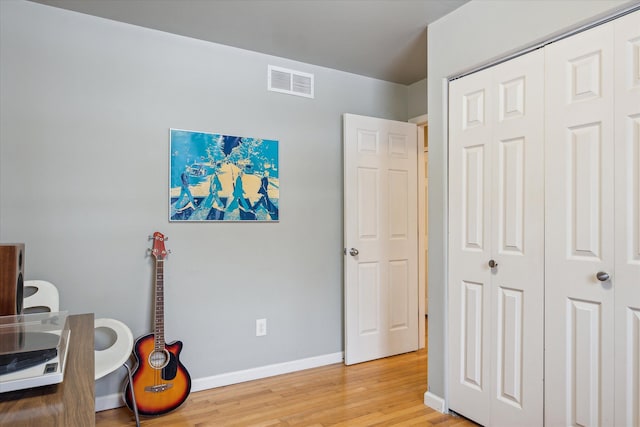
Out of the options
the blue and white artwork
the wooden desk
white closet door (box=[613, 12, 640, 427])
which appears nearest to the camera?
the wooden desk

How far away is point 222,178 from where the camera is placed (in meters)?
2.88

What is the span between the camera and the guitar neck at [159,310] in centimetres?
251

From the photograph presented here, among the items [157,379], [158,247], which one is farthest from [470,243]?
[157,379]

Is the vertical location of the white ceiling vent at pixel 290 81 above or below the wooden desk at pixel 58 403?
above

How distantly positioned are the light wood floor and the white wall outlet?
1.09ft

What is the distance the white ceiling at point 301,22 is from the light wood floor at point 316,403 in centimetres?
242

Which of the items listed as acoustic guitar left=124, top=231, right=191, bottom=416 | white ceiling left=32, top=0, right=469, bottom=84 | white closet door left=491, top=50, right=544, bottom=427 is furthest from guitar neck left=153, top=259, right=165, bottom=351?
white closet door left=491, top=50, right=544, bottom=427

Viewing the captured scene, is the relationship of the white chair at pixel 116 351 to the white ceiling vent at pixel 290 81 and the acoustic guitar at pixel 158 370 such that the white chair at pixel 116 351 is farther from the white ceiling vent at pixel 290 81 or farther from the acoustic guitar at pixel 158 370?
the white ceiling vent at pixel 290 81

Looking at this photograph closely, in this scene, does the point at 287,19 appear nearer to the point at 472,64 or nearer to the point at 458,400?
the point at 472,64

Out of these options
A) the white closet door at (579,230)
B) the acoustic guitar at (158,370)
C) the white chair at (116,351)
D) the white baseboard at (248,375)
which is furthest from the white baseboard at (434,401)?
the white chair at (116,351)

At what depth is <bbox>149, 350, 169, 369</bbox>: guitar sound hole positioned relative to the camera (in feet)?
8.18

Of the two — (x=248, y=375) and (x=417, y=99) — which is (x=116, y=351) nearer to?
(x=248, y=375)

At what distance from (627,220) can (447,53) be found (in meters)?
1.38

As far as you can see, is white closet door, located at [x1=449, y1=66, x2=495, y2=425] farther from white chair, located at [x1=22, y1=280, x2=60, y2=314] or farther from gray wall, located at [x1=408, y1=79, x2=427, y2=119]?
white chair, located at [x1=22, y1=280, x2=60, y2=314]
